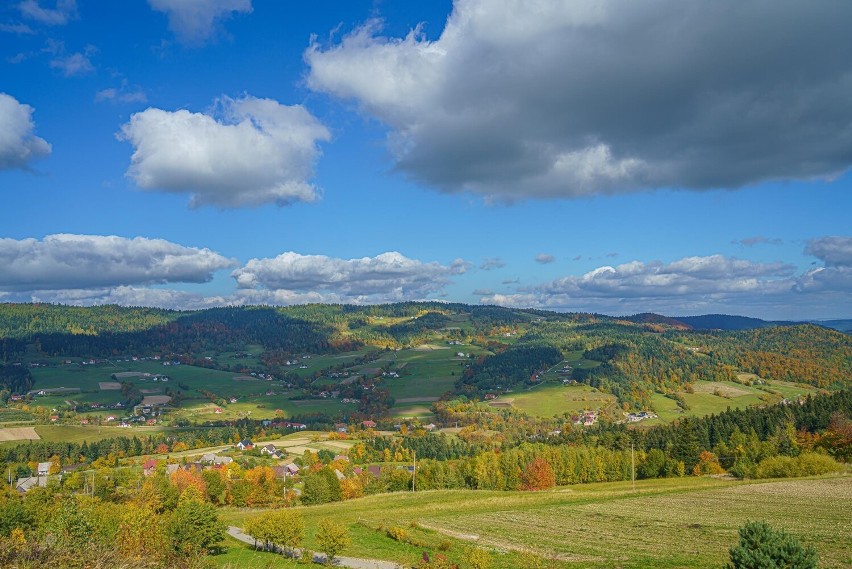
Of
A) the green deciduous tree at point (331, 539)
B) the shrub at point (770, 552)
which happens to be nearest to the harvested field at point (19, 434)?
the green deciduous tree at point (331, 539)

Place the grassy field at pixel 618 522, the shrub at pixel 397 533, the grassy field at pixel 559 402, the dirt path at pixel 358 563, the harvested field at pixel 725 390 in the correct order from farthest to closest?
the harvested field at pixel 725 390
the grassy field at pixel 559 402
the shrub at pixel 397 533
the dirt path at pixel 358 563
the grassy field at pixel 618 522

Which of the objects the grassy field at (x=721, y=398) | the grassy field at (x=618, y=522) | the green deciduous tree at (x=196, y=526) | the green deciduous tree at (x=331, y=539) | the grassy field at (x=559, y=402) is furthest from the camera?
the grassy field at (x=559, y=402)

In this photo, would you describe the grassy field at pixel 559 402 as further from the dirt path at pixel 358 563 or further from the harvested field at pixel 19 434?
the dirt path at pixel 358 563

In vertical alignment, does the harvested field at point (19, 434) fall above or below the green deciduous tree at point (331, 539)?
below

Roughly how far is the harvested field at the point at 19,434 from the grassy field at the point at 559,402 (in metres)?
136

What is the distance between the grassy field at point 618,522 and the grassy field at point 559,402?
108m

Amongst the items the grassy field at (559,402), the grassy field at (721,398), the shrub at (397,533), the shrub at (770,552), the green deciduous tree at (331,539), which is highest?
the shrub at (770,552)

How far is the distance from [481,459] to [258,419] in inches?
4344

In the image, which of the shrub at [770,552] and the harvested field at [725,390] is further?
the harvested field at [725,390]

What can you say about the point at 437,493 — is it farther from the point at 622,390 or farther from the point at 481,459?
the point at 622,390

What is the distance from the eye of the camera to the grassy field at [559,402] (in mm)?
178500

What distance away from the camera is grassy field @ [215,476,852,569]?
3344 cm

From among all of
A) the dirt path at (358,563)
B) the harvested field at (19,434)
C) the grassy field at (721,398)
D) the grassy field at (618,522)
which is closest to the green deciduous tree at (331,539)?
the dirt path at (358,563)

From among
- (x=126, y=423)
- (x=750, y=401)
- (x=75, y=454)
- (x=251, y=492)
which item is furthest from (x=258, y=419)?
(x=750, y=401)
